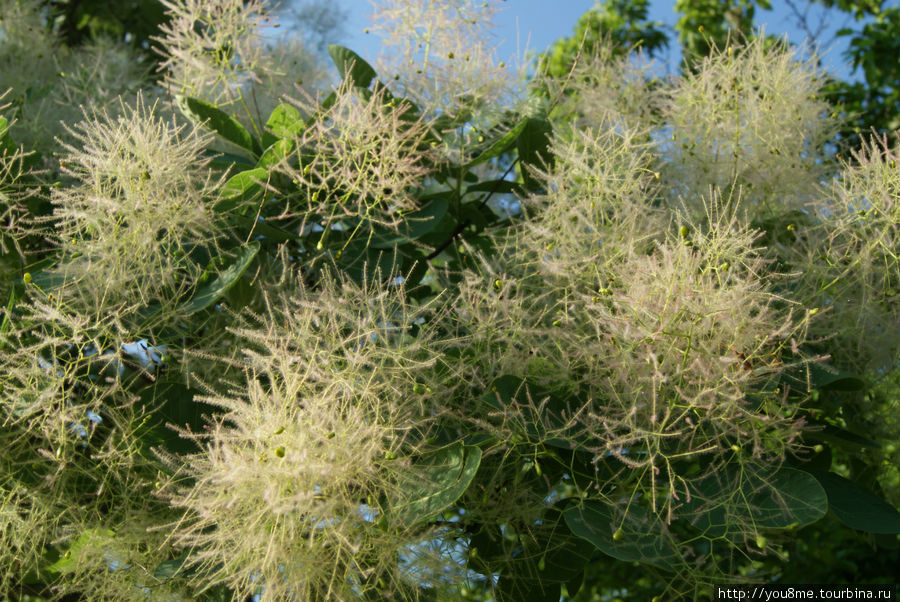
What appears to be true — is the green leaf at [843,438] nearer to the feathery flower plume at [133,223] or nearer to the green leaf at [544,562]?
the green leaf at [544,562]

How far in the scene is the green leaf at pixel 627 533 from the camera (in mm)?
1026

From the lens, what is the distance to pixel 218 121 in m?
1.42

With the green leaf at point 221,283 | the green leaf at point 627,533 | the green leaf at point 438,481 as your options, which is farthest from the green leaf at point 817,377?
the green leaf at point 221,283

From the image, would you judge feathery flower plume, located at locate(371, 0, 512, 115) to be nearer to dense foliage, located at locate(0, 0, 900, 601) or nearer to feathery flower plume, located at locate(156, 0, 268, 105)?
dense foliage, located at locate(0, 0, 900, 601)

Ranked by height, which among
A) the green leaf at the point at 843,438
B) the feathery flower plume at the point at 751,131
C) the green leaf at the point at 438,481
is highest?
the feathery flower plume at the point at 751,131

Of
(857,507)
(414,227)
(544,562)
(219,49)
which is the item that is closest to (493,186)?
(414,227)

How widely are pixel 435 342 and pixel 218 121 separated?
0.59m

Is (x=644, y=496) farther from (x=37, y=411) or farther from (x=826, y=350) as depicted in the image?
(x=37, y=411)

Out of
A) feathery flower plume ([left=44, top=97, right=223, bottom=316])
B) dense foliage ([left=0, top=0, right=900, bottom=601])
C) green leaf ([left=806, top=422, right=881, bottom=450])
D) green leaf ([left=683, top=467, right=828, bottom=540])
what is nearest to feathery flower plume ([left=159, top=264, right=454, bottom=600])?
dense foliage ([left=0, top=0, right=900, bottom=601])

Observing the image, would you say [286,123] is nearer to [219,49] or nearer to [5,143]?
[219,49]

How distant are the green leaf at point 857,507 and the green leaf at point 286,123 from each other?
3.26ft

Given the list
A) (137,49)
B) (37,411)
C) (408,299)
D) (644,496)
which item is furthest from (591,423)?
(137,49)

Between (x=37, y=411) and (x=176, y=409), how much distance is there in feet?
0.73

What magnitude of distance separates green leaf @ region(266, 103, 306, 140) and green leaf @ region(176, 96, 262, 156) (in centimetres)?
5
